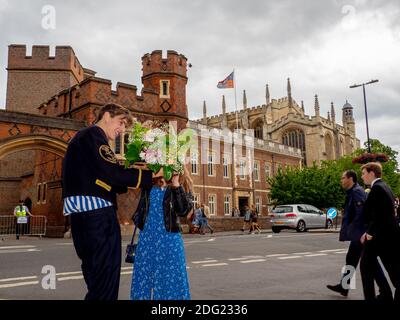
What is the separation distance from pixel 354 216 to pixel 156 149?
3.44 m

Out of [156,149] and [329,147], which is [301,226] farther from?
[329,147]

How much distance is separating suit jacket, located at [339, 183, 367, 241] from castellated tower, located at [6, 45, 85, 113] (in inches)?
1047

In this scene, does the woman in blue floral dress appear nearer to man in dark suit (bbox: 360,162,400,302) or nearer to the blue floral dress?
the blue floral dress

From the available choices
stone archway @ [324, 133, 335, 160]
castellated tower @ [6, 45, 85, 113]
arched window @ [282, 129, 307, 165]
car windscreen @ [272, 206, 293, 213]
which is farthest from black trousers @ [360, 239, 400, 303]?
stone archway @ [324, 133, 335, 160]

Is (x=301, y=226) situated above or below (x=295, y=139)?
below

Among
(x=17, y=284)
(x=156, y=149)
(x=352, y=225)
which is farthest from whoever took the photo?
(x=17, y=284)

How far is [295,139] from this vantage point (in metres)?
57.2

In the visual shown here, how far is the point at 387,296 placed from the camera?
456 cm

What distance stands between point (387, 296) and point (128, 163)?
11.2 feet

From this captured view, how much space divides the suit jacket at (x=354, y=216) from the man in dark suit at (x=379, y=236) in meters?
0.63

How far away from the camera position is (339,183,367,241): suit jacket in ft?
17.8

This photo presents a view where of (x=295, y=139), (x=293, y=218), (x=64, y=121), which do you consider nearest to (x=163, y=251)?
(x=64, y=121)
